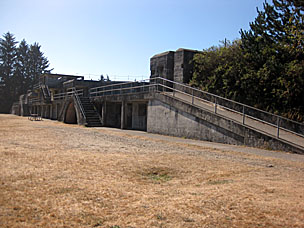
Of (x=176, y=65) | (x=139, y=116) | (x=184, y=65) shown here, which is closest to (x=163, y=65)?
(x=176, y=65)

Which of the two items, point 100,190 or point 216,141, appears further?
point 216,141

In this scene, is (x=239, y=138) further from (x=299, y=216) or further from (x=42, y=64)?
(x=42, y=64)

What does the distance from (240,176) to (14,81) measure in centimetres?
7732

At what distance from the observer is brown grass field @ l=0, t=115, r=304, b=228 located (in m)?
4.10

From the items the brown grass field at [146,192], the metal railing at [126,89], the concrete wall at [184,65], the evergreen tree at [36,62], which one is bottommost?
the brown grass field at [146,192]

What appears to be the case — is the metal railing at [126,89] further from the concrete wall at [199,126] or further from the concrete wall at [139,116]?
the concrete wall at [199,126]

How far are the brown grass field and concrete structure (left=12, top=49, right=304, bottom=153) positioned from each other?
4.04 m

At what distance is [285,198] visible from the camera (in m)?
4.98

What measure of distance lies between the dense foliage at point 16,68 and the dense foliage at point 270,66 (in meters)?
65.1

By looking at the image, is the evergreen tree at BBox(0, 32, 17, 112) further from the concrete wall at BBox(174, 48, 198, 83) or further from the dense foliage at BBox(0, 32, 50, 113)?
the concrete wall at BBox(174, 48, 198, 83)

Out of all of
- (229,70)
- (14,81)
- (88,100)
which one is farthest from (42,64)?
(229,70)

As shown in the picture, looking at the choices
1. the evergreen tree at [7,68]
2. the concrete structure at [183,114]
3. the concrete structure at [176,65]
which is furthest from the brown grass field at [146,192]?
the evergreen tree at [7,68]

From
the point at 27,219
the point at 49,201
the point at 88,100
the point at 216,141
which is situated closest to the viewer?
the point at 27,219

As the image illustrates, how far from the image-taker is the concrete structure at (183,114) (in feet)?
42.5
